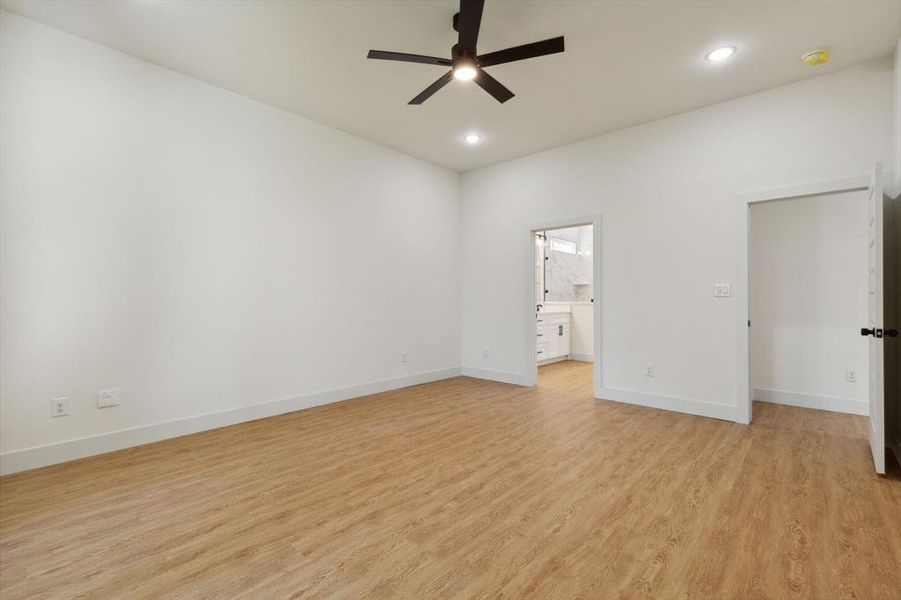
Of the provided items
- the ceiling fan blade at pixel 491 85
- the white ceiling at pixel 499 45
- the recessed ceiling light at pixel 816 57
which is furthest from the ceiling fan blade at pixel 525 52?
the recessed ceiling light at pixel 816 57

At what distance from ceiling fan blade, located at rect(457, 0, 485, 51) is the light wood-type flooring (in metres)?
2.70

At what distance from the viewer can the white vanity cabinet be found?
21.5 ft

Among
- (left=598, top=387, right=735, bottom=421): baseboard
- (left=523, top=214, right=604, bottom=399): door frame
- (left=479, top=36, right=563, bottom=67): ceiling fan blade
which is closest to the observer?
(left=479, top=36, right=563, bottom=67): ceiling fan blade

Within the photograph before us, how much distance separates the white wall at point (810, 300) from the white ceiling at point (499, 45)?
150 centimetres

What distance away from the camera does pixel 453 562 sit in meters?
1.71

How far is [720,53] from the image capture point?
299 cm

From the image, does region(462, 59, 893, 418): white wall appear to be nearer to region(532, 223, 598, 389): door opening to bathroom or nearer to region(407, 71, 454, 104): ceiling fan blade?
region(532, 223, 598, 389): door opening to bathroom

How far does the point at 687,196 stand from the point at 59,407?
5.55 m

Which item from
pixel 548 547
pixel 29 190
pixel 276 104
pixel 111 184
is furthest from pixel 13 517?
pixel 276 104

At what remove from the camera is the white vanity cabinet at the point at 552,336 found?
654cm

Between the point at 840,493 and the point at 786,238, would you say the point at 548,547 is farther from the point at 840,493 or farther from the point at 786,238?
the point at 786,238

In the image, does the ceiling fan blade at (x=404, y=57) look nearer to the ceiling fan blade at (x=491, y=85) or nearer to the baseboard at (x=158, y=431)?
the ceiling fan blade at (x=491, y=85)

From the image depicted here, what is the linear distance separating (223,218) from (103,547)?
8.64 ft

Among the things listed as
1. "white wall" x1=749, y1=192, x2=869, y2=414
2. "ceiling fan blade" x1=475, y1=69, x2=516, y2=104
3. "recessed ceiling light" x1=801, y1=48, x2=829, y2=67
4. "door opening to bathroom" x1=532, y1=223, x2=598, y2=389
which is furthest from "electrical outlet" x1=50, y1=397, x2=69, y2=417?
"recessed ceiling light" x1=801, y1=48, x2=829, y2=67
